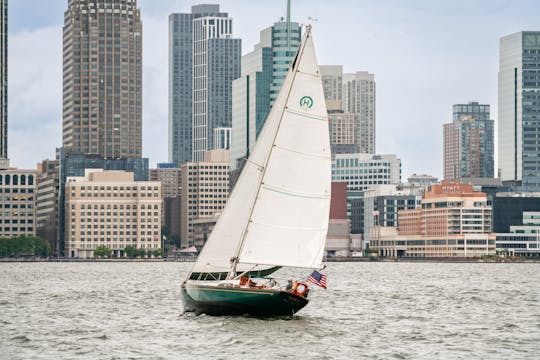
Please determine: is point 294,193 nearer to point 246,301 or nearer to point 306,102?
point 306,102

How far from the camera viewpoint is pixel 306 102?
72.6 m

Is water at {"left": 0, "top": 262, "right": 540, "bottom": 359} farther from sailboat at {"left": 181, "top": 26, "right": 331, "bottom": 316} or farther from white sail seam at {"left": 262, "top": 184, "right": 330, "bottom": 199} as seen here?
white sail seam at {"left": 262, "top": 184, "right": 330, "bottom": 199}

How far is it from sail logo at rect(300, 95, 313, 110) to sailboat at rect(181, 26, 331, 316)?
56 millimetres

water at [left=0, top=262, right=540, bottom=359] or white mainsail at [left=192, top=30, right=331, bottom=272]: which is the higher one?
white mainsail at [left=192, top=30, right=331, bottom=272]

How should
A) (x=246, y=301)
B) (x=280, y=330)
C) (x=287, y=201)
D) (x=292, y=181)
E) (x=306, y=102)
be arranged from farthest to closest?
(x=287, y=201) < (x=292, y=181) < (x=306, y=102) < (x=246, y=301) < (x=280, y=330)

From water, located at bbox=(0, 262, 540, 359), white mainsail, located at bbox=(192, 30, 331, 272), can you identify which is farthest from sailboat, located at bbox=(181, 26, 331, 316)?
water, located at bbox=(0, 262, 540, 359)

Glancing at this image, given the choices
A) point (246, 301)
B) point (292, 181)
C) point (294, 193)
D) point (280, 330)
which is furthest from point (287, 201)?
point (280, 330)

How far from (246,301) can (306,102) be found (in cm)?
1160

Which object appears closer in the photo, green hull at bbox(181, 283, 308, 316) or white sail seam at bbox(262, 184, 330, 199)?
green hull at bbox(181, 283, 308, 316)

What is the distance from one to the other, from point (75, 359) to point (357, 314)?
103 feet

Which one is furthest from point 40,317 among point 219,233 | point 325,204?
point 325,204

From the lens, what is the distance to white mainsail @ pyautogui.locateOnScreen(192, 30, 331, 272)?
238ft

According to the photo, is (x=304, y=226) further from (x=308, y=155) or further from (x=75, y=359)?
(x=75, y=359)

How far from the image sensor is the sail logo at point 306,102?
238ft
